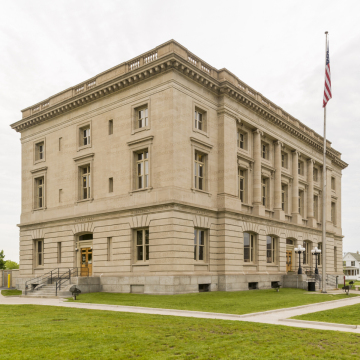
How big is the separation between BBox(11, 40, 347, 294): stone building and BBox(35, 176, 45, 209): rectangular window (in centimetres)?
15

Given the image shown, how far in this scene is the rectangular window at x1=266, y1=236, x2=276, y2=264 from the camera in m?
44.6

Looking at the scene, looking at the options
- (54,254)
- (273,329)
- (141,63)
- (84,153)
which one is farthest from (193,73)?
(273,329)

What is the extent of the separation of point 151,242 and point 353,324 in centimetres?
1866

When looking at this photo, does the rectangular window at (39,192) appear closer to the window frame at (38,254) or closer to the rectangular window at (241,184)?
the window frame at (38,254)

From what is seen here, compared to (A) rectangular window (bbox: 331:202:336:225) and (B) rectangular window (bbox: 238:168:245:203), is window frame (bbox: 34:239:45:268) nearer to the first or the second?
(B) rectangular window (bbox: 238:168:245:203)

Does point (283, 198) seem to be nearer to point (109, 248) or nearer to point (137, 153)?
point (137, 153)

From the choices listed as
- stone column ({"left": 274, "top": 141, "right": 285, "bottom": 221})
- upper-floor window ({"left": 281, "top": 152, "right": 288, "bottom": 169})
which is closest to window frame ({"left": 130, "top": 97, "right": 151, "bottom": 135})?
stone column ({"left": 274, "top": 141, "right": 285, "bottom": 221})

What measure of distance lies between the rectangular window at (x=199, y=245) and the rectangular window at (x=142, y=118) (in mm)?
9685

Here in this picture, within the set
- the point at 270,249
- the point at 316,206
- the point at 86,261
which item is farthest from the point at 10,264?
the point at 270,249

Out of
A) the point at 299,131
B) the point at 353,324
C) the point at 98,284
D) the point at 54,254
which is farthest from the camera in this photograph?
the point at 299,131

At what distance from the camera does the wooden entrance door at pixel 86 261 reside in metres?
38.8

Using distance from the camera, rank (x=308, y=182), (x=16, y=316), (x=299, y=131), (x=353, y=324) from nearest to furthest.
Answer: (x=353, y=324) < (x=16, y=316) < (x=299, y=131) < (x=308, y=182)

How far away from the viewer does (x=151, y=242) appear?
109ft

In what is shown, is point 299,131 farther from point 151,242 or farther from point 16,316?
point 16,316
